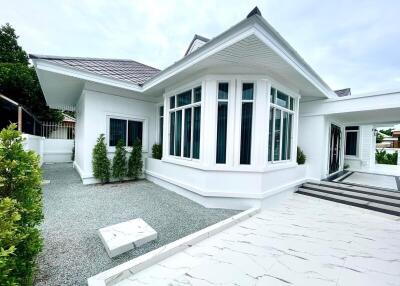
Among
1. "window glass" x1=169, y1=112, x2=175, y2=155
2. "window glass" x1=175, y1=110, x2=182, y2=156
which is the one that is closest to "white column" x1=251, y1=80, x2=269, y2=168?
"window glass" x1=175, y1=110, x2=182, y2=156

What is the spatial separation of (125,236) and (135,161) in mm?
4453

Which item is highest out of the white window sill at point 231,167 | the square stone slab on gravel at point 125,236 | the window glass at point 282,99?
the window glass at point 282,99

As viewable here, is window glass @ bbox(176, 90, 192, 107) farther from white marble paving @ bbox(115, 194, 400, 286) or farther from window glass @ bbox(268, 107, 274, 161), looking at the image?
white marble paving @ bbox(115, 194, 400, 286)

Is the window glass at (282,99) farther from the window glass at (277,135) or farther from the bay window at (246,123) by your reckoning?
the bay window at (246,123)

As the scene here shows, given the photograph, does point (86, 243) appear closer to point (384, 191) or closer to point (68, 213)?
point (68, 213)

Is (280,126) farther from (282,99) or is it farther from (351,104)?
(351,104)

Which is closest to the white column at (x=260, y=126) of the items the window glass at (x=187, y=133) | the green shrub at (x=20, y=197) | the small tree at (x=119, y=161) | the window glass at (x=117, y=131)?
the window glass at (x=187, y=133)

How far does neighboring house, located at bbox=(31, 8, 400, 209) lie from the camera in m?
4.24

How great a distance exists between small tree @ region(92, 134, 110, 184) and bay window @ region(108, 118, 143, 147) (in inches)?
18.8

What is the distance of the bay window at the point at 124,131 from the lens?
697cm

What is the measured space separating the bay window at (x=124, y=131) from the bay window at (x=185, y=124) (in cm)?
199

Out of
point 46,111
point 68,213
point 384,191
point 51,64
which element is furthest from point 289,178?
point 46,111

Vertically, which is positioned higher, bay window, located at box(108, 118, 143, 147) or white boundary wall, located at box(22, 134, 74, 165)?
bay window, located at box(108, 118, 143, 147)

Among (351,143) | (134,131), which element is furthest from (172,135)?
(351,143)
